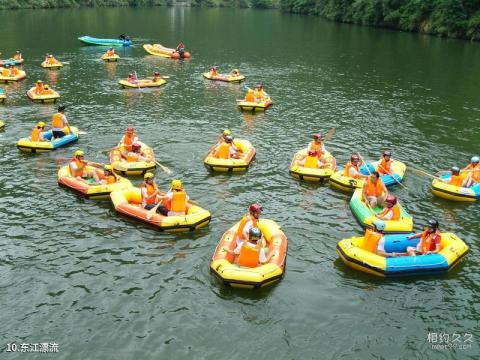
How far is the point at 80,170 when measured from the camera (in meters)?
19.6

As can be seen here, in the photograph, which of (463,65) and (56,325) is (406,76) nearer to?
(463,65)

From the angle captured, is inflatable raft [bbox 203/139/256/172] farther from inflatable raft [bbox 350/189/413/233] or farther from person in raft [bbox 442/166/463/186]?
person in raft [bbox 442/166/463/186]

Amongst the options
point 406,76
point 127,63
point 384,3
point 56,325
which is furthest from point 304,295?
point 384,3

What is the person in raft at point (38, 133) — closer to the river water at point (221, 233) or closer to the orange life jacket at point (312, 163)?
the river water at point (221, 233)

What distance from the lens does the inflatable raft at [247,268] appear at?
13.5 m

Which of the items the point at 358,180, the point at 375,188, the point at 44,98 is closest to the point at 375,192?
the point at 375,188

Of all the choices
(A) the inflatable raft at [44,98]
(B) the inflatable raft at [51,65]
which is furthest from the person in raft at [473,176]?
(B) the inflatable raft at [51,65]

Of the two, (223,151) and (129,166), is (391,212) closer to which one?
(223,151)

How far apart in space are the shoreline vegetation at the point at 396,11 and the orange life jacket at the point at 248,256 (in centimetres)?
5557

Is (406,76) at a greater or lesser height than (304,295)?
greater

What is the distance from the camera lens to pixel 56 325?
12344 mm

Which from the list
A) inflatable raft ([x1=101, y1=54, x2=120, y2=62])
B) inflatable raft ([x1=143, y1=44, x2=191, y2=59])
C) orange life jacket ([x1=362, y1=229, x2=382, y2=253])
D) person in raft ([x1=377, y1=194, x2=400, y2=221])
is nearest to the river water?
orange life jacket ([x1=362, y1=229, x2=382, y2=253])

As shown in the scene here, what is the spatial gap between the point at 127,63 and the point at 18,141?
72.3ft

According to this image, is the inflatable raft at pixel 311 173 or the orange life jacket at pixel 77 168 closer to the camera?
the orange life jacket at pixel 77 168
